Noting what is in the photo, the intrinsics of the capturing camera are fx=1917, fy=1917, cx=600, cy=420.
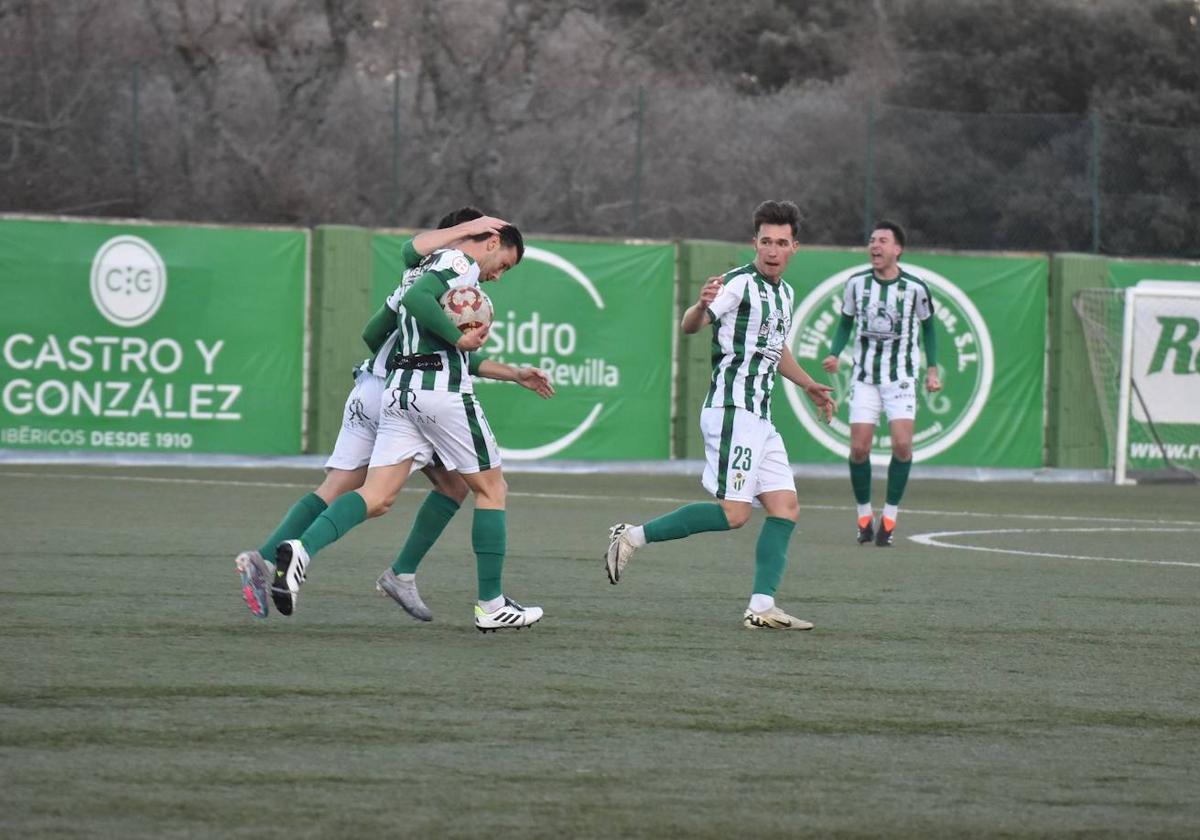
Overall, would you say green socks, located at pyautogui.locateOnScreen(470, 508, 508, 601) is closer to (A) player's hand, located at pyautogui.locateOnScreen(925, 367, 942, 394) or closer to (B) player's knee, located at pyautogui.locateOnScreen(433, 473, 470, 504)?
(B) player's knee, located at pyautogui.locateOnScreen(433, 473, 470, 504)

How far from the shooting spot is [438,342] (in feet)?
25.2

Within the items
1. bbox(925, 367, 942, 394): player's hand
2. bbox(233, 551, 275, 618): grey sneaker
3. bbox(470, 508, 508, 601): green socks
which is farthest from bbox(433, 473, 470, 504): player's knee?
bbox(925, 367, 942, 394): player's hand

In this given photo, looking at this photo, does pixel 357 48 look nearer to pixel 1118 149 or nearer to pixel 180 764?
pixel 1118 149

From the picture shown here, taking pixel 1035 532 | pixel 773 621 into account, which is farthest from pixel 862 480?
pixel 773 621

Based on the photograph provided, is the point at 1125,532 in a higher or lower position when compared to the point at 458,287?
lower

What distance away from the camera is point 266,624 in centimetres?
792

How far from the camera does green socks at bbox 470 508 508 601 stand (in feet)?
25.7

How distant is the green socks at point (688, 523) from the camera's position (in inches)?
338

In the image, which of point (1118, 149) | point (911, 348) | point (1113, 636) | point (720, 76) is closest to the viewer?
point (1113, 636)

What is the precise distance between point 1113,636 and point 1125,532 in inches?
242

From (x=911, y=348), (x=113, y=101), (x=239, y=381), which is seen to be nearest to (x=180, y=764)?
(x=911, y=348)

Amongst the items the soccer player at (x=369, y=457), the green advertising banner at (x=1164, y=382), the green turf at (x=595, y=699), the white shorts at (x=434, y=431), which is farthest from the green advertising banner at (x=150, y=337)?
the white shorts at (x=434, y=431)

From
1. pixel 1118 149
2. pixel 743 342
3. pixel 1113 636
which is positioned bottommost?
pixel 1113 636

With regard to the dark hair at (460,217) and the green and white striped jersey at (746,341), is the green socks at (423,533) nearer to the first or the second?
the dark hair at (460,217)
